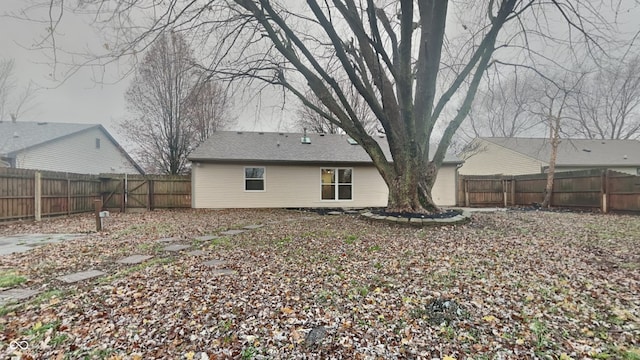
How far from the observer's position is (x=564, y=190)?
11.8m

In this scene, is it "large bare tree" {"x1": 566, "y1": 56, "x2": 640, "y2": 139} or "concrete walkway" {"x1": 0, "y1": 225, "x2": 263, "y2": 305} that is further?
"large bare tree" {"x1": 566, "y1": 56, "x2": 640, "y2": 139}

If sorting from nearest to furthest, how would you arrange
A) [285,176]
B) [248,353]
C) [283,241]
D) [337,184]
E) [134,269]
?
[248,353] < [134,269] < [283,241] < [285,176] < [337,184]

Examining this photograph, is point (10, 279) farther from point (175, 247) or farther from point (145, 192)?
point (145, 192)

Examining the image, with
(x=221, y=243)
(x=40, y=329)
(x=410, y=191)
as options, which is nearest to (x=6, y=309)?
(x=40, y=329)

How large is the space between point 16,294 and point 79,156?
754 inches

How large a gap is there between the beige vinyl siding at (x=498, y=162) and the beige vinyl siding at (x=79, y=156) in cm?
2774

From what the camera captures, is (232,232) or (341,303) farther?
(232,232)

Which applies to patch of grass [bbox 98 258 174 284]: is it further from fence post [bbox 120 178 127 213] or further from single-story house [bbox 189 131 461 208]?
fence post [bbox 120 178 127 213]

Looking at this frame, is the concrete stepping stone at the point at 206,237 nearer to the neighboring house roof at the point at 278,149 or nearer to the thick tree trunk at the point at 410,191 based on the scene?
the thick tree trunk at the point at 410,191

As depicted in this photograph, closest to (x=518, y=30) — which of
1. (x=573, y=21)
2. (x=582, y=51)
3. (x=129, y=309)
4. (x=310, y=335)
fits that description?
(x=573, y=21)

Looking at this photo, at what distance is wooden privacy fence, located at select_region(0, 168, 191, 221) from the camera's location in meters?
8.28

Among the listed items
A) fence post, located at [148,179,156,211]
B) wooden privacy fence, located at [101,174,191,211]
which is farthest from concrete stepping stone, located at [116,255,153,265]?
fence post, located at [148,179,156,211]

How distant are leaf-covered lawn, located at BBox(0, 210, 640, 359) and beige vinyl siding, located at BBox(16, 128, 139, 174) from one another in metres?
14.8

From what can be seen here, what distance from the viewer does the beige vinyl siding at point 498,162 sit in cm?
1893
